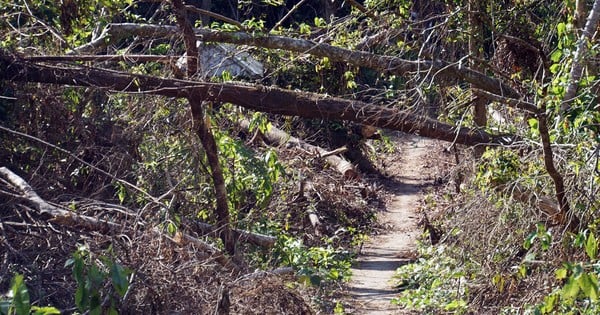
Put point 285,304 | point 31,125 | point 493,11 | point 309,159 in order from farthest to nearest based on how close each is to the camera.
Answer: point 309,159 → point 493,11 → point 31,125 → point 285,304

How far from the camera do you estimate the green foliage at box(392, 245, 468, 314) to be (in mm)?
7199

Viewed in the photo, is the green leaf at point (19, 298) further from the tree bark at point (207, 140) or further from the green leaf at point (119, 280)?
the tree bark at point (207, 140)

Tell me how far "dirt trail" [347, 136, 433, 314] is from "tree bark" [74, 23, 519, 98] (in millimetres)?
2317

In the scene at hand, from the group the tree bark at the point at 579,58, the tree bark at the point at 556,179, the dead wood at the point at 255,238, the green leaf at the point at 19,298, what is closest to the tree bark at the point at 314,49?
the tree bark at the point at 579,58

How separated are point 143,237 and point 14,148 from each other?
68.4 inches

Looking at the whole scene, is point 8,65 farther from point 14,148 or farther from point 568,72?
point 568,72

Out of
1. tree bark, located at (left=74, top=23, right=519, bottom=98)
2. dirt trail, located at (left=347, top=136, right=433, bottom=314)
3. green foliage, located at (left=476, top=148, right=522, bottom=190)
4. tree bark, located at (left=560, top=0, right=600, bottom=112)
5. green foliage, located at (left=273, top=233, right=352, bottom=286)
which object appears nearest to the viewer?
tree bark, located at (left=560, top=0, right=600, bottom=112)

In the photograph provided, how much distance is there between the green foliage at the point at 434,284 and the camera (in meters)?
7.20

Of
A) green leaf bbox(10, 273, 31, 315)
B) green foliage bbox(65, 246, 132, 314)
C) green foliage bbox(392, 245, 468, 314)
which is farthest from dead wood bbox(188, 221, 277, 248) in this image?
green leaf bbox(10, 273, 31, 315)

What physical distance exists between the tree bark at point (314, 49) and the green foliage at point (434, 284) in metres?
1.60

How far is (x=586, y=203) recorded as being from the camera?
18.9ft

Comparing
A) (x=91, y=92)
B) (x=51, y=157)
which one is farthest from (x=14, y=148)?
(x=91, y=92)

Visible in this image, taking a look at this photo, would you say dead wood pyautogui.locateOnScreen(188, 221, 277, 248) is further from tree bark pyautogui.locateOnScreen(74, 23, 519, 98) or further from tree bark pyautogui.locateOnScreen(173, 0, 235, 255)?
tree bark pyautogui.locateOnScreen(74, 23, 519, 98)

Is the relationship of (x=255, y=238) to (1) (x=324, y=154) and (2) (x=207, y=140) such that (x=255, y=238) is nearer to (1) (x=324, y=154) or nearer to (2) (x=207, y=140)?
(2) (x=207, y=140)
